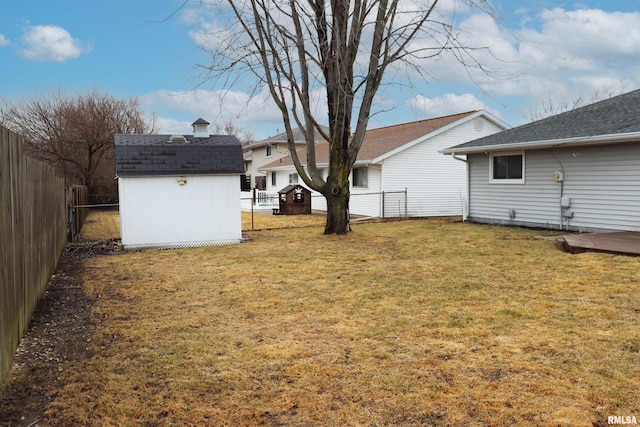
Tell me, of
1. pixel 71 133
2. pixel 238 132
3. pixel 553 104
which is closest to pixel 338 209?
pixel 71 133

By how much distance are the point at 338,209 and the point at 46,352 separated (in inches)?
354

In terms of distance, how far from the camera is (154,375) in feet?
11.9

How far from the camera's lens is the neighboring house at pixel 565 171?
36.1 ft

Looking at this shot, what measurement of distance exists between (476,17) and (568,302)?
841 centimetres

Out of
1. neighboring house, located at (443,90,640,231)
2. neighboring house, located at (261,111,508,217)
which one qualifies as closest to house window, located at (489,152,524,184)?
neighboring house, located at (443,90,640,231)

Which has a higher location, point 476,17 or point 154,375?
point 476,17

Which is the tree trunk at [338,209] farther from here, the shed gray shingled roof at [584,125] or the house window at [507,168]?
the house window at [507,168]

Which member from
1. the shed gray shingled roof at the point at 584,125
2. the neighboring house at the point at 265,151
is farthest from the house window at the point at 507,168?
the neighboring house at the point at 265,151

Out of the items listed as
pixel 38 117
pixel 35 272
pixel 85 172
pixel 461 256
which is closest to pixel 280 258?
pixel 461 256

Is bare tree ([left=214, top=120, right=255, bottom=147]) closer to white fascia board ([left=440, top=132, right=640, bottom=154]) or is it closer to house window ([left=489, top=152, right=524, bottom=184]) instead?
house window ([left=489, top=152, right=524, bottom=184])

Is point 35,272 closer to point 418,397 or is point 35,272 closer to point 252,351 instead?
point 252,351

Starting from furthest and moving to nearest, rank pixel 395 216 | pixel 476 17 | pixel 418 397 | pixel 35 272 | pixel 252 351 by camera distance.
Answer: pixel 395 216 < pixel 476 17 < pixel 35 272 < pixel 252 351 < pixel 418 397

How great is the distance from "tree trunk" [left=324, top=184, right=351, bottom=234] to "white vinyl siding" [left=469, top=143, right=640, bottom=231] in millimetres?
5285

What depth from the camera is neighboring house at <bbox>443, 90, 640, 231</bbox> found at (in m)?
11.0
